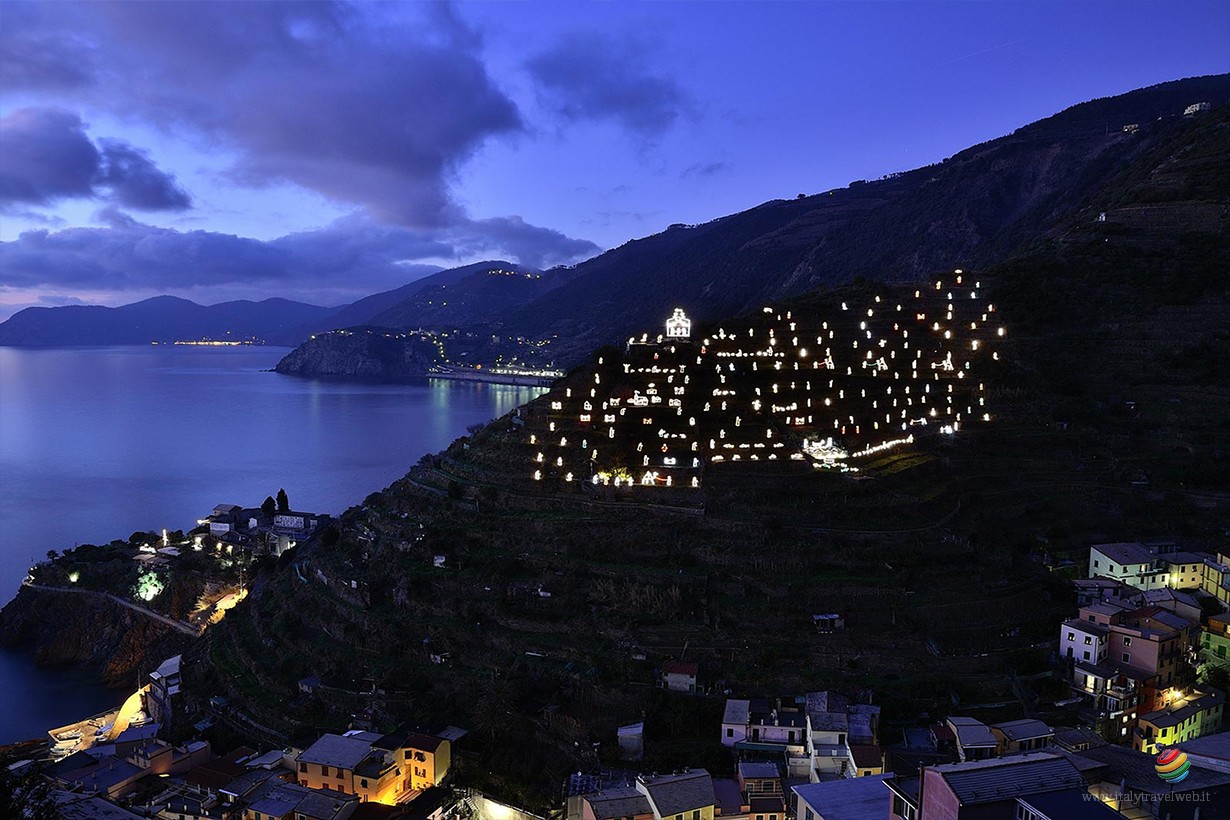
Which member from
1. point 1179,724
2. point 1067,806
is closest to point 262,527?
point 1179,724

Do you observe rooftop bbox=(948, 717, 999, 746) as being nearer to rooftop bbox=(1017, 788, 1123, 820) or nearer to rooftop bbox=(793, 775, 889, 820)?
rooftop bbox=(793, 775, 889, 820)

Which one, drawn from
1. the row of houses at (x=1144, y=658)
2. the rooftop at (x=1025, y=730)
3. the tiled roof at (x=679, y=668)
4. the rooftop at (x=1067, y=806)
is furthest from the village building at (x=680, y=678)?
the rooftop at (x=1067, y=806)

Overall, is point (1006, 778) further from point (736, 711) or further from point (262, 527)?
point (262, 527)

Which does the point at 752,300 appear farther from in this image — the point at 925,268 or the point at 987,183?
the point at 987,183

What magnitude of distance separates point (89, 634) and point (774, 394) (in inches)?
1194

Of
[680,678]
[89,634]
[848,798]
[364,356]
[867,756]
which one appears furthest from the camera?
[364,356]

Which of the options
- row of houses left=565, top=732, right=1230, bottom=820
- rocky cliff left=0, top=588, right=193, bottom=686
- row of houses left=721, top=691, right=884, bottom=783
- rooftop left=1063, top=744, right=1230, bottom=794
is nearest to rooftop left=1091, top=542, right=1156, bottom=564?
row of houses left=565, top=732, right=1230, bottom=820

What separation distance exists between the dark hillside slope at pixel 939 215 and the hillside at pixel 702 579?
3626 cm

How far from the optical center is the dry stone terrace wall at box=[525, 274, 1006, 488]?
27513 millimetres

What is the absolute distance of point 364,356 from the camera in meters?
150

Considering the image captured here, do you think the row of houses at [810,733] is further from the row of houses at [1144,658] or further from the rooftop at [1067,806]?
the rooftop at [1067,806]

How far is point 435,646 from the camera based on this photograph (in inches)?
897

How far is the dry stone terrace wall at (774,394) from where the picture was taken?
2751 centimetres

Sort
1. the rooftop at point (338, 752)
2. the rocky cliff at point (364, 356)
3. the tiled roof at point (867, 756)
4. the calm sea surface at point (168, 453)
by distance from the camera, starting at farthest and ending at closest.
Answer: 1. the rocky cliff at point (364, 356)
2. the calm sea surface at point (168, 453)
3. the rooftop at point (338, 752)
4. the tiled roof at point (867, 756)
